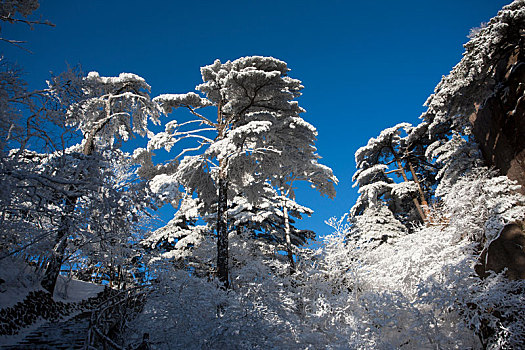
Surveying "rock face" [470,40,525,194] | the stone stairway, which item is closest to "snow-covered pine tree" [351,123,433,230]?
"rock face" [470,40,525,194]

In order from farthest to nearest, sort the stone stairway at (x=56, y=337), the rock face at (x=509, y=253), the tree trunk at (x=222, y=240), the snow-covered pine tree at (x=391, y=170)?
the snow-covered pine tree at (x=391, y=170) < the tree trunk at (x=222, y=240) < the rock face at (x=509, y=253) < the stone stairway at (x=56, y=337)

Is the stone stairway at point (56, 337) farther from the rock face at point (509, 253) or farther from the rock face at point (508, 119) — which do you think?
the rock face at point (508, 119)

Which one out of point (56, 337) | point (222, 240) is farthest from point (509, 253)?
point (56, 337)

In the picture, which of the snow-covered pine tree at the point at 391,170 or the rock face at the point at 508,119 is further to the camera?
the snow-covered pine tree at the point at 391,170

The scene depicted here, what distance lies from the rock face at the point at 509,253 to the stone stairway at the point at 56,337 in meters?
11.4

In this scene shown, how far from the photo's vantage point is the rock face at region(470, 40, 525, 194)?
9.57 m

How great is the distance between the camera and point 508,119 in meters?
10.2

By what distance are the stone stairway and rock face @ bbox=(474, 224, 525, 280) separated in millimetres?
11411

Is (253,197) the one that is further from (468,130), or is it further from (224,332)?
(468,130)

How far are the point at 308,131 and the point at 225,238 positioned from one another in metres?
5.62

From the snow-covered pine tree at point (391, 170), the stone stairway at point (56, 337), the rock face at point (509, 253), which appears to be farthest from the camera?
the snow-covered pine tree at point (391, 170)

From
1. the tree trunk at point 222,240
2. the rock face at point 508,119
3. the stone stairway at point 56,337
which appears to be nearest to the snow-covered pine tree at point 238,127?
the tree trunk at point 222,240

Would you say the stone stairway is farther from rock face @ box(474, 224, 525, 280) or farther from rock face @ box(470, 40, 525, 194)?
rock face @ box(470, 40, 525, 194)

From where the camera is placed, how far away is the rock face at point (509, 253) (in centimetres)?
862
